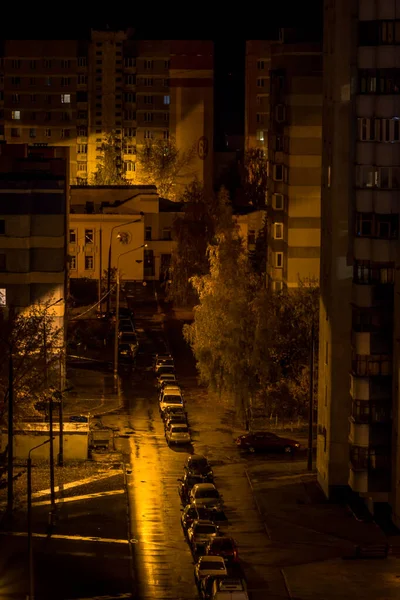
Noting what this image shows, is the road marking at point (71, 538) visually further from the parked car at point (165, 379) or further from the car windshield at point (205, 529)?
the parked car at point (165, 379)

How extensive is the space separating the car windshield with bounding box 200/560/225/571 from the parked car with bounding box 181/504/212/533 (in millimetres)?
4522

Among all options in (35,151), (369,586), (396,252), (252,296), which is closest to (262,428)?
(252,296)

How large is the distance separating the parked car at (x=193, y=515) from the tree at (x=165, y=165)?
Answer: 76.4 metres

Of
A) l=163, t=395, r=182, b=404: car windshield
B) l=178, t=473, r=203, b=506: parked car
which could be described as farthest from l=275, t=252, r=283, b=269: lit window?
l=178, t=473, r=203, b=506: parked car

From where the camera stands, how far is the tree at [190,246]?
83.9m

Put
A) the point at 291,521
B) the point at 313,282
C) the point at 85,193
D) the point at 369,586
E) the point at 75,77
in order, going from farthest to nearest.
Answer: the point at 75,77 < the point at 85,193 < the point at 313,282 < the point at 291,521 < the point at 369,586

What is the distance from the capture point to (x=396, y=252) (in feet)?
148

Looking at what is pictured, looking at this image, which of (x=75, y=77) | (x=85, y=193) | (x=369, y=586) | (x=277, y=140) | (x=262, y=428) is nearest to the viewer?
(x=369, y=586)

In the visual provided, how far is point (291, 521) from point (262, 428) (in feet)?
40.1

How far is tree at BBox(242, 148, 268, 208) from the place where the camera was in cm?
11969

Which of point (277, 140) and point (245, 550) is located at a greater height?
point (277, 140)

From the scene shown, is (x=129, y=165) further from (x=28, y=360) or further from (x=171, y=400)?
(x=28, y=360)

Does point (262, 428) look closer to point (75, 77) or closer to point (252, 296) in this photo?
point (252, 296)

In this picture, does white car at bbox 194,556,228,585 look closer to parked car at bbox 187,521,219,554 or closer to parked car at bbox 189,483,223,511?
parked car at bbox 187,521,219,554
